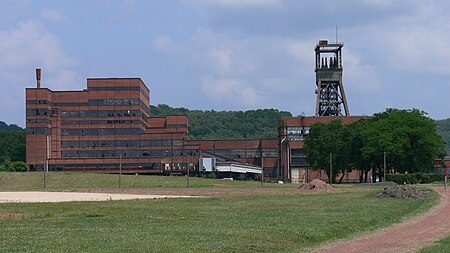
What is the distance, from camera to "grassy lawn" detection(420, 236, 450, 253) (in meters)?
26.7

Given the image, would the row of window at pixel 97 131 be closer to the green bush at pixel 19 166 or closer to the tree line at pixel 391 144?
the green bush at pixel 19 166

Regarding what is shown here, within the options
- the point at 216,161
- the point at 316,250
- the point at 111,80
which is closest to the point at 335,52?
Result: the point at 216,161

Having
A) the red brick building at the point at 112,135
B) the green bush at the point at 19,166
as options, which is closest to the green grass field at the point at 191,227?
the green bush at the point at 19,166

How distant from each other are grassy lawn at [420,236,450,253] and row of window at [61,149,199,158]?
15321cm

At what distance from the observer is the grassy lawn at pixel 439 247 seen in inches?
1051

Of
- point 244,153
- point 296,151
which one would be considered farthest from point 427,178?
point 244,153

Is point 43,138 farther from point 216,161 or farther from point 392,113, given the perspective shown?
point 392,113

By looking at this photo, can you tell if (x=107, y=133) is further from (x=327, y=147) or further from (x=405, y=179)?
(x=405, y=179)

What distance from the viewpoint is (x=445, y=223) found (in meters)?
39.9

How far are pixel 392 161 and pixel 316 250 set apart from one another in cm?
10672

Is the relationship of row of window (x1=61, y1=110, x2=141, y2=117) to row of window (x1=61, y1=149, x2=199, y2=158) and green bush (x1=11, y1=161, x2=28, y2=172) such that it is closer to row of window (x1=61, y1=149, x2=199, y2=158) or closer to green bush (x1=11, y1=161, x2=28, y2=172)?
row of window (x1=61, y1=149, x2=199, y2=158)

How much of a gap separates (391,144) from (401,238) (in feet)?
319

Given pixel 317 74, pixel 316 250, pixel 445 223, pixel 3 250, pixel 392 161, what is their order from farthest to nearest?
1. pixel 317 74
2. pixel 392 161
3. pixel 445 223
4. pixel 316 250
5. pixel 3 250

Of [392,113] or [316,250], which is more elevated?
[392,113]
